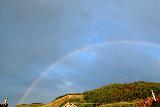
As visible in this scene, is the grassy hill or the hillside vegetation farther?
the hillside vegetation

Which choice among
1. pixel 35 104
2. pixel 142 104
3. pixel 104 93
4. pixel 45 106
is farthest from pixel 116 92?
pixel 142 104

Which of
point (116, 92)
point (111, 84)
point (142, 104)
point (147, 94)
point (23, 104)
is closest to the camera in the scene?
point (142, 104)

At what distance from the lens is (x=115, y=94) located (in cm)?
13825

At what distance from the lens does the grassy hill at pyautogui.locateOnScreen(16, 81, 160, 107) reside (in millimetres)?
131725

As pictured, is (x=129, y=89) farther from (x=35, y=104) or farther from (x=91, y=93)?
(x=35, y=104)

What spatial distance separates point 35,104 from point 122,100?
178 ft

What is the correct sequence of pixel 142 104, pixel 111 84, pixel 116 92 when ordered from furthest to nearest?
pixel 111 84, pixel 116 92, pixel 142 104

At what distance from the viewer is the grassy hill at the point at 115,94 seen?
131725 mm

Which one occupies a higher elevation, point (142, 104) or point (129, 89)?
point (129, 89)

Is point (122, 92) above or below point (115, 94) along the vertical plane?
above

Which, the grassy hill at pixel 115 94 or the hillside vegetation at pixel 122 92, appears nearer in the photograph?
the grassy hill at pixel 115 94

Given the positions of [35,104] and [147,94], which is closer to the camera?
[147,94]

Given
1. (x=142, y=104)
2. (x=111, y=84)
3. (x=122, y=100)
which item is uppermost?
(x=111, y=84)

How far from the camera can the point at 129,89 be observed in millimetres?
140750
